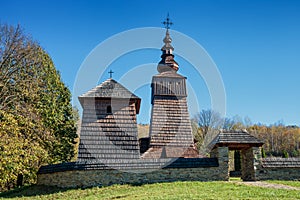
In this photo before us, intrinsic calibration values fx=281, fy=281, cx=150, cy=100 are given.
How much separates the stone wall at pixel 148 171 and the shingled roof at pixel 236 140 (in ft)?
1.02

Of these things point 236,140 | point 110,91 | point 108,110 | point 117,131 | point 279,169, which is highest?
point 110,91

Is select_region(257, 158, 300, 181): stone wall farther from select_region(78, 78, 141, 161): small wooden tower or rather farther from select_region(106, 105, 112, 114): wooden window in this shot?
select_region(106, 105, 112, 114): wooden window

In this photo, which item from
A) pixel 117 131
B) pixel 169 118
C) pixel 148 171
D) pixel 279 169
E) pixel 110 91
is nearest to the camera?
pixel 148 171

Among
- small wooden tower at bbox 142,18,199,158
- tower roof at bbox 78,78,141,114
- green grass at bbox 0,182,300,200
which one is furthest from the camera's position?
small wooden tower at bbox 142,18,199,158

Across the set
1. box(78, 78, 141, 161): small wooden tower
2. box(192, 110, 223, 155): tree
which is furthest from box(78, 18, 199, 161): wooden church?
box(192, 110, 223, 155): tree

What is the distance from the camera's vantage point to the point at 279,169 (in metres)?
12.6

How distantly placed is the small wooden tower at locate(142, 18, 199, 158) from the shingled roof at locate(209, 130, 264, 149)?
18.7 feet

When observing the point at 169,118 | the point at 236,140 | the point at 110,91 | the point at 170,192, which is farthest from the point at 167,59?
the point at 170,192

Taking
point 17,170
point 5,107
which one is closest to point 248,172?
point 17,170

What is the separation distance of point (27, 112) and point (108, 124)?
14.6ft

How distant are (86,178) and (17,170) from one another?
3.32m

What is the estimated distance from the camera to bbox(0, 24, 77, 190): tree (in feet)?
41.7

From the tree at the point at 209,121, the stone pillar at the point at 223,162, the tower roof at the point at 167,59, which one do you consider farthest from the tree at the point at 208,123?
the stone pillar at the point at 223,162

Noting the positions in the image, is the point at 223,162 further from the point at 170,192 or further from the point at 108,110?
the point at 108,110
